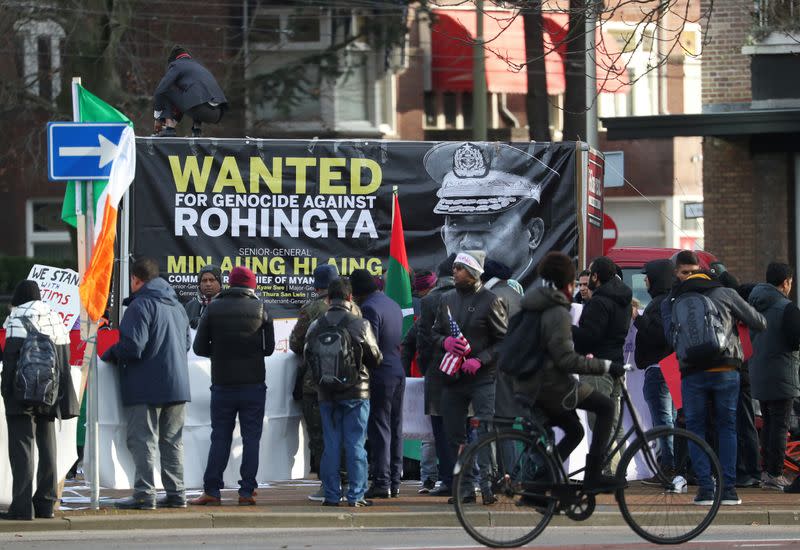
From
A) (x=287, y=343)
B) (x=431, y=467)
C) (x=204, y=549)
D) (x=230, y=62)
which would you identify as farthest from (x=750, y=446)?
(x=230, y=62)

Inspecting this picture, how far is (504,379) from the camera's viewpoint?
493 inches

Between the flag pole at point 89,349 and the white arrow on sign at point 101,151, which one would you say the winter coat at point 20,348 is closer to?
the flag pole at point 89,349

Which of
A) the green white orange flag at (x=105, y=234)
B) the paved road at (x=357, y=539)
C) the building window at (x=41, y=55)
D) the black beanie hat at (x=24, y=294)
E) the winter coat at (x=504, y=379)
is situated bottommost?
the paved road at (x=357, y=539)

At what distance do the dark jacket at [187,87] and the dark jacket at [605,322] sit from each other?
15.7 feet

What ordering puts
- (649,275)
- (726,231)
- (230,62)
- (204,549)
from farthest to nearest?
(230,62) → (726,231) → (649,275) → (204,549)

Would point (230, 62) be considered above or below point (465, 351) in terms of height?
above

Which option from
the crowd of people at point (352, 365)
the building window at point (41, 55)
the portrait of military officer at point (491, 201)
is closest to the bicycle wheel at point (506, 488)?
the crowd of people at point (352, 365)

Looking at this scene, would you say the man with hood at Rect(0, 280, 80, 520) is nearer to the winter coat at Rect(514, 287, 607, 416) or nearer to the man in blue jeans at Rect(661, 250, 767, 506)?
the winter coat at Rect(514, 287, 607, 416)

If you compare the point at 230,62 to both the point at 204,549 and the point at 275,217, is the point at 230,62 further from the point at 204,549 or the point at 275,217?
the point at 204,549

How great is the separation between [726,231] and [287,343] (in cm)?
1205

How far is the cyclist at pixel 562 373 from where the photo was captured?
10.3m

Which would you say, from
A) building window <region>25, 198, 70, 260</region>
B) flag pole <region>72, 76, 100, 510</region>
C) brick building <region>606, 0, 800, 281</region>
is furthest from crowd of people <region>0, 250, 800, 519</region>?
building window <region>25, 198, 70, 260</region>

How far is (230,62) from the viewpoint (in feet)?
108

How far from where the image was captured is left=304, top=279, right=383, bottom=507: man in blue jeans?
1267 cm
